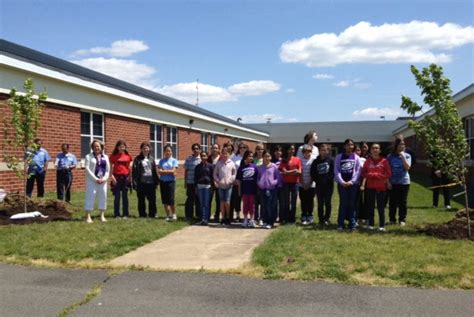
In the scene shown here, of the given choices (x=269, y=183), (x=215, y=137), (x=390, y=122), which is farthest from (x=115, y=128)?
(x=390, y=122)

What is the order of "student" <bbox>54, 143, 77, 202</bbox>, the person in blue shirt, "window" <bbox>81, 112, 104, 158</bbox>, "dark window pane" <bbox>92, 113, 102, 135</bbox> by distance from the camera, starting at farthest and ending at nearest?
"dark window pane" <bbox>92, 113, 102, 135</bbox>, "window" <bbox>81, 112, 104, 158</bbox>, "student" <bbox>54, 143, 77, 202</bbox>, the person in blue shirt

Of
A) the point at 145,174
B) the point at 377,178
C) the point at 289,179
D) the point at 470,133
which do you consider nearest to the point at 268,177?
the point at 289,179

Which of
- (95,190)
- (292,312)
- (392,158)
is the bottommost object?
(292,312)

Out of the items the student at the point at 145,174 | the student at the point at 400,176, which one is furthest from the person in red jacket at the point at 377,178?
the student at the point at 145,174

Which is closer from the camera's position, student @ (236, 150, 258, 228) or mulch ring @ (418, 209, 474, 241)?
mulch ring @ (418, 209, 474, 241)

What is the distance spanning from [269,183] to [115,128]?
34.3 feet

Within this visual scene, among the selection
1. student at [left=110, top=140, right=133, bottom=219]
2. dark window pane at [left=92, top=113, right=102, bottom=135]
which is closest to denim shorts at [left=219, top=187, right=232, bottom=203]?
student at [left=110, top=140, right=133, bottom=219]

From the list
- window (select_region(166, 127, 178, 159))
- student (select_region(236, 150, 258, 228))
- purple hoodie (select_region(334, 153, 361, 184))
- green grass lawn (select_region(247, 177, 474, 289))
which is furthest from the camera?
window (select_region(166, 127, 178, 159))

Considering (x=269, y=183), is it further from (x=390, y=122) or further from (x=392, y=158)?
(x=390, y=122)

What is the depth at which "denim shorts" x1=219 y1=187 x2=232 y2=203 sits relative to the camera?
10095 mm

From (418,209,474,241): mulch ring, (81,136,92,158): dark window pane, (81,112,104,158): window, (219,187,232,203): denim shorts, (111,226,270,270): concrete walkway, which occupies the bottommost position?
(111,226,270,270): concrete walkway

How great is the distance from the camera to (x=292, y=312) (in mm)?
4832

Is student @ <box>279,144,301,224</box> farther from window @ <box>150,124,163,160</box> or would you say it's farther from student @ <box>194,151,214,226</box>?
window @ <box>150,124,163,160</box>

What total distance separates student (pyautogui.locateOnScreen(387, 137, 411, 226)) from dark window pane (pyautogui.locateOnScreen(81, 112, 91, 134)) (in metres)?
10.6
